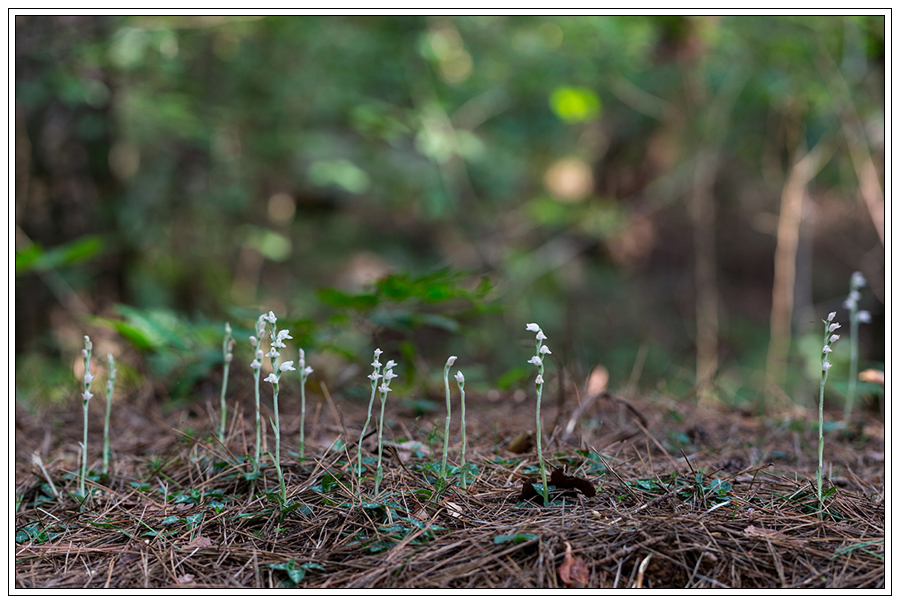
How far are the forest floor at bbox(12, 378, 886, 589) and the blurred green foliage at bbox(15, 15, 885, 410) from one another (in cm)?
247

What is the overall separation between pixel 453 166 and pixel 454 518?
21.1ft

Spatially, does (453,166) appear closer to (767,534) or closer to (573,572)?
(767,534)

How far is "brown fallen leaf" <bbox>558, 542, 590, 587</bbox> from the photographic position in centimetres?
140

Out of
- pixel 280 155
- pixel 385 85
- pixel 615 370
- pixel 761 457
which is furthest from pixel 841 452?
pixel 280 155

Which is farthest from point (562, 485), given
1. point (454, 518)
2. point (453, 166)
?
point (453, 166)

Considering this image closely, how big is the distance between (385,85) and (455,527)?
615cm

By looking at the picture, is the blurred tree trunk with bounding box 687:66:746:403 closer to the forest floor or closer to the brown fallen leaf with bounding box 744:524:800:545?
the forest floor

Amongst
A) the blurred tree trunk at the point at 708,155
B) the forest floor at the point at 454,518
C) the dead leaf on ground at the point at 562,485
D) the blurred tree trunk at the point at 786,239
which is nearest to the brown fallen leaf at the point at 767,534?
the forest floor at the point at 454,518

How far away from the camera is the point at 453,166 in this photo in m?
7.64

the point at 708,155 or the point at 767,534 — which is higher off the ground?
the point at 708,155

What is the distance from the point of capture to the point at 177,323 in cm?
343

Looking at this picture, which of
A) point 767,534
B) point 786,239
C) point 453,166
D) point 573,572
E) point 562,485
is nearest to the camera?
point 573,572

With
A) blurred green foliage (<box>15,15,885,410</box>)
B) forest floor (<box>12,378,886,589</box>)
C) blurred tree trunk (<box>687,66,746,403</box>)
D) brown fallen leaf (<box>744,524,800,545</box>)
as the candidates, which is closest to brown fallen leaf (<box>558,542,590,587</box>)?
forest floor (<box>12,378,886,589</box>)
